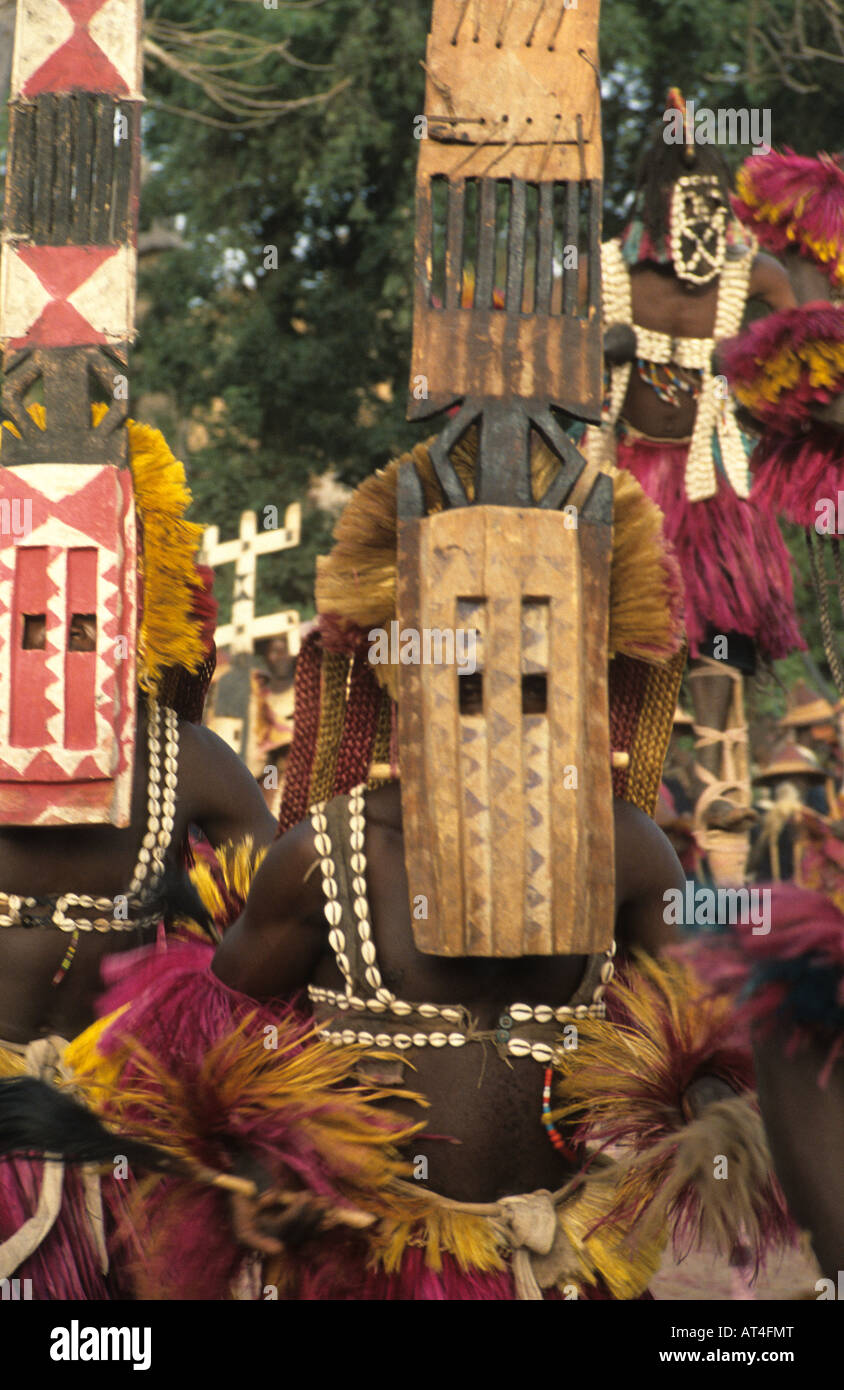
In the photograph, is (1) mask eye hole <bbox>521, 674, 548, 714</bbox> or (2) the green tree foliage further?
(2) the green tree foliage

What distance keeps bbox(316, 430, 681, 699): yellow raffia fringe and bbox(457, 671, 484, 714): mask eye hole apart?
0.14m

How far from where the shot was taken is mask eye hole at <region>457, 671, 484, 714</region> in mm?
2703

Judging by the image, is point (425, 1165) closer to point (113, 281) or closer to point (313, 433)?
point (113, 281)

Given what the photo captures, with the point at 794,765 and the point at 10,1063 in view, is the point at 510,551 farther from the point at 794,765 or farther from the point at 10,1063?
the point at 794,765

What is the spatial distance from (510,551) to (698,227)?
3689mm

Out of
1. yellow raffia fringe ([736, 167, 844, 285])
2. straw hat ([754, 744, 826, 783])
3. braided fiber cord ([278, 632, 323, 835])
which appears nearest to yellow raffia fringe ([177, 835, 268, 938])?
braided fiber cord ([278, 632, 323, 835])

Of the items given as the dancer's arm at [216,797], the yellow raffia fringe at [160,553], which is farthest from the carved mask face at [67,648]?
the dancer's arm at [216,797]

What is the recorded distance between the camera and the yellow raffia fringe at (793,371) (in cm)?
374

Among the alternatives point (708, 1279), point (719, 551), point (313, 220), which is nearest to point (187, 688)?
point (708, 1279)

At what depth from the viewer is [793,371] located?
3811 mm

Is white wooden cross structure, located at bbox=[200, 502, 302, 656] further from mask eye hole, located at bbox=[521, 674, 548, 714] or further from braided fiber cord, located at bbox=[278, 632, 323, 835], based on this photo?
mask eye hole, located at bbox=[521, 674, 548, 714]

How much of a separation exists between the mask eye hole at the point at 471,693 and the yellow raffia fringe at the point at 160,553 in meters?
1.02

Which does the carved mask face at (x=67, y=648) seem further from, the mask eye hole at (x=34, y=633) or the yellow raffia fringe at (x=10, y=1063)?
the yellow raffia fringe at (x=10, y=1063)

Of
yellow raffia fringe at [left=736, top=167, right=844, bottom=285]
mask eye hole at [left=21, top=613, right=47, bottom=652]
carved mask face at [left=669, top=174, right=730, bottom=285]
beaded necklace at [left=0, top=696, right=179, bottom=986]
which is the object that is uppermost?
carved mask face at [left=669, top=174, right=730, bottom=285]
